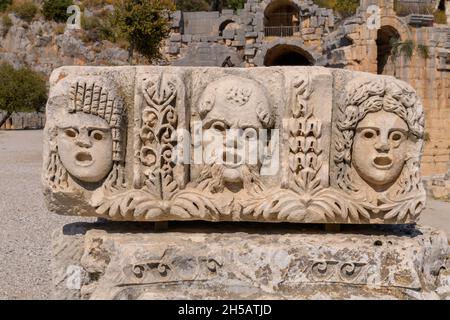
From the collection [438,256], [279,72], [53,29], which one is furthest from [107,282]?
[53,29]

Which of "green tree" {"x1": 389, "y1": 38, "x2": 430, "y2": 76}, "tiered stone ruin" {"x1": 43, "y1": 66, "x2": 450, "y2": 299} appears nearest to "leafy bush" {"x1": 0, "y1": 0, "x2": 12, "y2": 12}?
"green tree" {"x1": 389, "y1": 38, "x2": 430, "y2": 76}

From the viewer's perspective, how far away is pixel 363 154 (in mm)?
3383

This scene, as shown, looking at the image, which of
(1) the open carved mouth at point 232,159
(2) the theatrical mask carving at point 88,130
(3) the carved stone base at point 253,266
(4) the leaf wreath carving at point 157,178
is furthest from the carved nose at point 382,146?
(2) the theatrical mask carving at point 88,130

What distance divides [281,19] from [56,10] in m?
13.0

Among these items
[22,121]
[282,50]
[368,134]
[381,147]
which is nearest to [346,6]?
[282,50]

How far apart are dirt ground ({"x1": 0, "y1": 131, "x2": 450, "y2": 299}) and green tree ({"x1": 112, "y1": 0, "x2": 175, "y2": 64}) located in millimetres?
8795

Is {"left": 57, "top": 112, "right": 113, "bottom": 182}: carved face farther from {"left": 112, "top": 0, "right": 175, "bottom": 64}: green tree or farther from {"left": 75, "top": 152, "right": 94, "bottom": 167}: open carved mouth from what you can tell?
{"left": 112, "top": 0, "right": 175, "bottom": 64}: green tree

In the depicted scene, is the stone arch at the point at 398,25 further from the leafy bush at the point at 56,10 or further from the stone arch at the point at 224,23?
the leafy bush at the point at 56,10

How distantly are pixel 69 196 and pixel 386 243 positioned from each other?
1.93 metres

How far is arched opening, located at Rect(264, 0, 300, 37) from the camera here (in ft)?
83.2

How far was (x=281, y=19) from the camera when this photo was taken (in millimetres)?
27125

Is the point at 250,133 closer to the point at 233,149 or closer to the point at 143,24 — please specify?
the point at 233,149

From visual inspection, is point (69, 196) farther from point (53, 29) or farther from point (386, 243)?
point (53, 29)

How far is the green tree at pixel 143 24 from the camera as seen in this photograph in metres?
21.7
